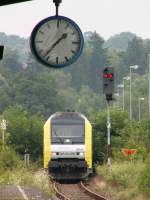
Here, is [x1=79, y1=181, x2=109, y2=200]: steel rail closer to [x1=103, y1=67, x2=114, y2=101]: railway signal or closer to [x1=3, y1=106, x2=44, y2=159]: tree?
[x1=103, y1=67, x2=114, y2=101]: railway signal

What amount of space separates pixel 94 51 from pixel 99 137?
121 m

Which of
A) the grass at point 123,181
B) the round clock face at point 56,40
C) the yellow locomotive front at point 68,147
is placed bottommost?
the grass at point 123,181

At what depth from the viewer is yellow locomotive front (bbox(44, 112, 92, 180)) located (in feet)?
117

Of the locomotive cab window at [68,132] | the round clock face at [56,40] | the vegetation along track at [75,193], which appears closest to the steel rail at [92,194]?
the vegetation along track at [75,193]

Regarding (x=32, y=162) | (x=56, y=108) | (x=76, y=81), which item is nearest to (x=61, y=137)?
(x=32, y=162)

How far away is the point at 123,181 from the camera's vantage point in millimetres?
30359

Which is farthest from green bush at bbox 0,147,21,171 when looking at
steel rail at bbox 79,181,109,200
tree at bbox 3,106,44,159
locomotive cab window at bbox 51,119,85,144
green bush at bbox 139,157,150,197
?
green bush at bbox 139,157,150,197

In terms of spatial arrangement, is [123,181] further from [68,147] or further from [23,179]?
[68,147]

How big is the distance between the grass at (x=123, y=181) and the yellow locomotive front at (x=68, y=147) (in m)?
1.08

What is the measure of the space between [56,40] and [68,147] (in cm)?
2404

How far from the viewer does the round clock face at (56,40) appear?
11.6 meters

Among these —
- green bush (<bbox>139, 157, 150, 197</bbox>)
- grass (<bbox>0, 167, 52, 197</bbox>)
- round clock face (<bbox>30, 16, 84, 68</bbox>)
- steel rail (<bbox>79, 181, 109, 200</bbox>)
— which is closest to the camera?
round clock face (<bbox>30, 16, 84, 68</bbox>)

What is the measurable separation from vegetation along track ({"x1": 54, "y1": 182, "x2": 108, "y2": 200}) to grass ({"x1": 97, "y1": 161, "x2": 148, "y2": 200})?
1.90ft

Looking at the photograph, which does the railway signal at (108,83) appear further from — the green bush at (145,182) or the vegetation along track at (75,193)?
the green bush at (145,182)
